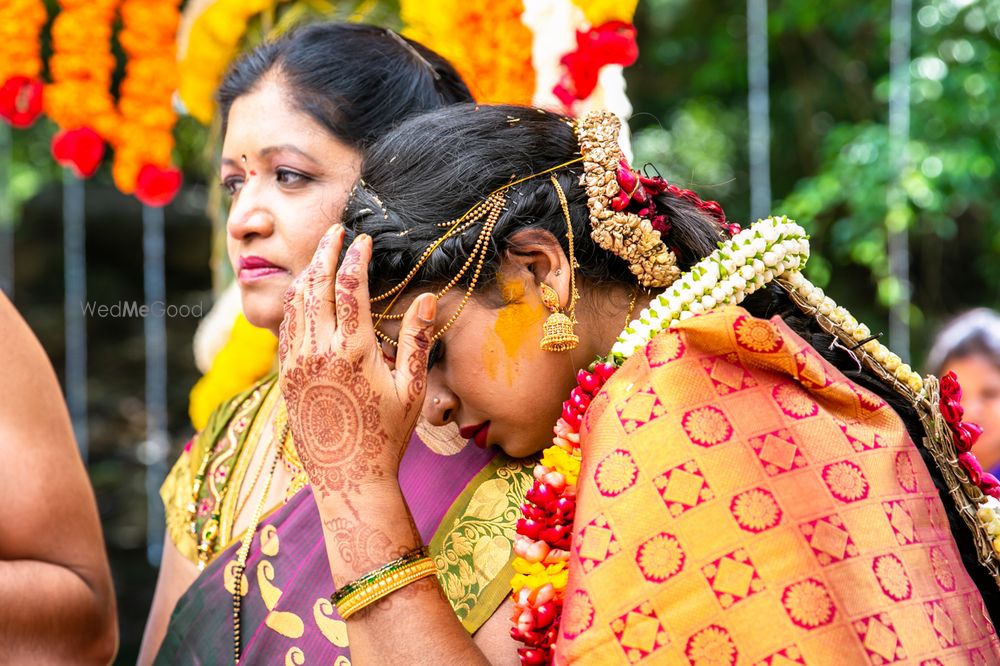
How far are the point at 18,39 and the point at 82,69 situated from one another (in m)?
0.30

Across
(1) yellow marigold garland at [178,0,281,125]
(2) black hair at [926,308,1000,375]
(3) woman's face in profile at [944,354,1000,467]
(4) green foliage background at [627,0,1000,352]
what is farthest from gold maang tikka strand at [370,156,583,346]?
(4) green foliage background at [627,0,1000,352]

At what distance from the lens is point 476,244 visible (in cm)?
166

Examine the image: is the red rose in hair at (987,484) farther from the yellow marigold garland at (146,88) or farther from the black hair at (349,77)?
the yellow marigold garland at (146,88)

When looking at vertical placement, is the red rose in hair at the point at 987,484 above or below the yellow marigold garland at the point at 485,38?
below

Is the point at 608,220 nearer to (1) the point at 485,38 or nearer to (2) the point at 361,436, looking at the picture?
(2) the point at 361,436

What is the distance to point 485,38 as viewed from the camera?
3707 millimetres

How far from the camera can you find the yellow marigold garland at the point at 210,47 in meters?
3.97

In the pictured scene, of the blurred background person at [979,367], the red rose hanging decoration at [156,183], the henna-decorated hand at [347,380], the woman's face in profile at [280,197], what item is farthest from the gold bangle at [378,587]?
the red rose hanging decoration at [156,183]

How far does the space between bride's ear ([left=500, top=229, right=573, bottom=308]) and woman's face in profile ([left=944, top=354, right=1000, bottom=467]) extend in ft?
8.99

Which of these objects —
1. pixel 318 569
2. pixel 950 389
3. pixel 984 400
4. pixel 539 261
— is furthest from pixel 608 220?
pixel 984 400

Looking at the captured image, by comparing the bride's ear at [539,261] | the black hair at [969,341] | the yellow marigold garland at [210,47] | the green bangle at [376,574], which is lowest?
the green bangle at [376,574]

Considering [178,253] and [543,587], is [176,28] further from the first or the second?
[178,253]

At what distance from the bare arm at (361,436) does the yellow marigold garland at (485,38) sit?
6.88 feet

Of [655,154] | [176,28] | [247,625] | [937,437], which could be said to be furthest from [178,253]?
[937,437]
